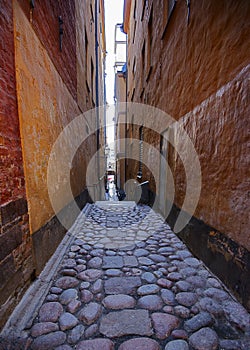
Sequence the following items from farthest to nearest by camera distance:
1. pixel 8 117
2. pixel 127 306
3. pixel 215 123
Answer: pixel 215 123 < pixel 127 306 < pixel 8 117

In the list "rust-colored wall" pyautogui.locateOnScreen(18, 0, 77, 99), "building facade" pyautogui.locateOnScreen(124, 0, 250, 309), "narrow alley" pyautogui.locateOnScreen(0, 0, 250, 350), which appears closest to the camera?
"narrow alley" pyautogui.locateOnScreen(0, 0, 250, 350)

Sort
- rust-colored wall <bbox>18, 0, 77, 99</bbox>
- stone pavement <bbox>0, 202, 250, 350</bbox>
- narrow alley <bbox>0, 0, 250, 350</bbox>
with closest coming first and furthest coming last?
stone pavement <bbox>0, 202, 250, 350</bbox>
narrow alley <bbox>0, 0, 250, 350</bbox>
rust-colored wall <bbox>18, 0, 77, 99</bbox>

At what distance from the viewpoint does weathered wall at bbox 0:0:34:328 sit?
1390 mm

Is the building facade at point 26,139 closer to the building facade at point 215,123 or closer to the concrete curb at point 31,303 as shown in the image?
the concrete curb at point 31,303

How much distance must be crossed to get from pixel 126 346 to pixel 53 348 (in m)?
0.51

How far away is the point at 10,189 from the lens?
4.93ft

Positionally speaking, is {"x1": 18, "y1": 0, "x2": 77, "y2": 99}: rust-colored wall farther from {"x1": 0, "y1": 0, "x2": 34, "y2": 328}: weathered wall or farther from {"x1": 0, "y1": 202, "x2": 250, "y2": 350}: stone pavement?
→ {"x1": 0, "y1": 202, "x2": 250, "y2": 350}: stone pavement

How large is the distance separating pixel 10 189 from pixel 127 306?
4.87 feet

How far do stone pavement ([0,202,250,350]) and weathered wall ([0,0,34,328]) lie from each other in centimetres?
22

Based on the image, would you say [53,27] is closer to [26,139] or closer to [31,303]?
[26,139]

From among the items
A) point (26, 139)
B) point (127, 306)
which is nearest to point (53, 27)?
point (26, 139)

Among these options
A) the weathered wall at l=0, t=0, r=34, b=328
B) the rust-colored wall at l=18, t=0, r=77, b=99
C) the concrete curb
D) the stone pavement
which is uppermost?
the rust-colored wall at l=18, t=0, r=77, b=99

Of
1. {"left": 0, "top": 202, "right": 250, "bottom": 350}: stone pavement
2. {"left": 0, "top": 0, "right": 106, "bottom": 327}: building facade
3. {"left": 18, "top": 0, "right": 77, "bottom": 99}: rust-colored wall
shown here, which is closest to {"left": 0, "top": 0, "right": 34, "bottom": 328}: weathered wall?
{"left": 0, "top": 0, "right": 106, "bottom": 327}: building facade

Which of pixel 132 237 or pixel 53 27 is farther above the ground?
pixel 53 27
